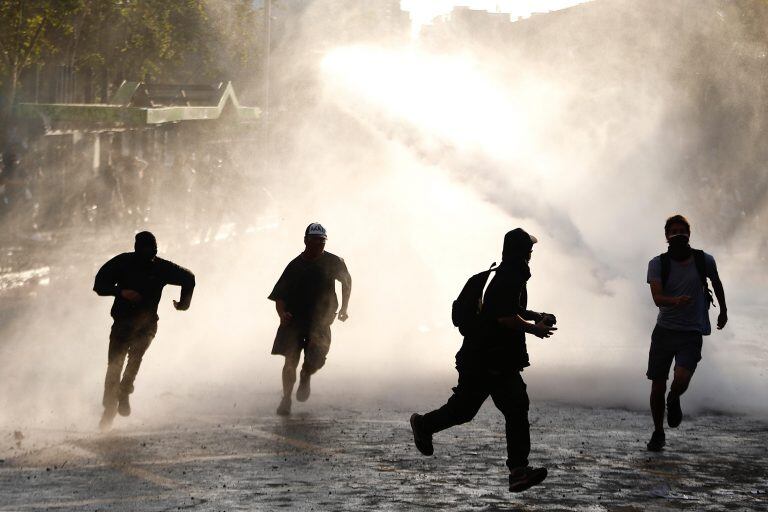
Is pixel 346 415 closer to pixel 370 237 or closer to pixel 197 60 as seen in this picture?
pixel 370 237

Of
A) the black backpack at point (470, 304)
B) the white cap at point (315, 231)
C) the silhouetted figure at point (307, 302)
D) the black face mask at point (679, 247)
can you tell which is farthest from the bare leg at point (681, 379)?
the white cap at point (315, 231)

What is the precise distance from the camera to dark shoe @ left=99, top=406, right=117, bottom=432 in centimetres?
955

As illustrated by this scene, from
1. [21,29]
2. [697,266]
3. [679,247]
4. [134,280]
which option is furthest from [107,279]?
[21,29]

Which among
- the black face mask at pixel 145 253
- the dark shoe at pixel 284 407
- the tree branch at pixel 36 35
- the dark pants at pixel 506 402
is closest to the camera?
the dark pants at pixel 506 402

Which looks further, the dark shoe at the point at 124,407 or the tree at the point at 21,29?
the tree at the point at 21,29

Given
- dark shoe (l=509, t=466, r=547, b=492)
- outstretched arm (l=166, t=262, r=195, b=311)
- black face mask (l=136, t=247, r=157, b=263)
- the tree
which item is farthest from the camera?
the tree

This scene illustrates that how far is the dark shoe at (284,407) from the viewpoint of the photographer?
10414 mm

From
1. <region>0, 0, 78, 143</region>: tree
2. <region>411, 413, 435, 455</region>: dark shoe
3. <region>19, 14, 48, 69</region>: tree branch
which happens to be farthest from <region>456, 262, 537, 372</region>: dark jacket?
<region>19, 14, 48, 69</region>: tree branch

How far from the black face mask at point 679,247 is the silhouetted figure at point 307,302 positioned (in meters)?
2.91

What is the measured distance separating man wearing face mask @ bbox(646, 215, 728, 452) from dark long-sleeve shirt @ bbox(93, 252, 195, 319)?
3399 mm

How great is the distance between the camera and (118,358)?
9953 mm

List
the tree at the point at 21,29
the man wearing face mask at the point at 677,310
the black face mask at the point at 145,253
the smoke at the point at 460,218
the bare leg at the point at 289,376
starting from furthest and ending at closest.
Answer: the tree at the point at 21,29
the smoke at the point at 460,218
the bare leg at the point at 289,376
the black face mask at the point at 145,253
the man wearing face mask at the point at 677,310

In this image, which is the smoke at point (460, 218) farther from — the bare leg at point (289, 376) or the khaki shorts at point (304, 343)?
the khaki shorts at point (304, 343)

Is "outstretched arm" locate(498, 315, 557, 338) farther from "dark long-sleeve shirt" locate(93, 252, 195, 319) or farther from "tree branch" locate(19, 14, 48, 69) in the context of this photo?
"tree branch" locate(19, 14, 48, 69)
